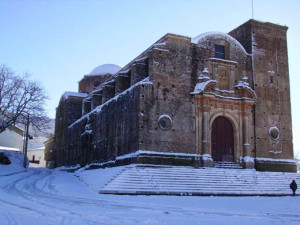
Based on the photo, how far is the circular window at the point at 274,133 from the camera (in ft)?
90.9

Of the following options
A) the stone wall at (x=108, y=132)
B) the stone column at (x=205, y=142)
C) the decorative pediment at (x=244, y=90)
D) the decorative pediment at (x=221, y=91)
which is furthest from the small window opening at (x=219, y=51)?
the stone wall at (x=108, y=132)

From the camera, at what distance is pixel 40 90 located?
3756cm

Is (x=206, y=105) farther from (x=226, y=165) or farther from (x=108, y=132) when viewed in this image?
(x=108, y=132)

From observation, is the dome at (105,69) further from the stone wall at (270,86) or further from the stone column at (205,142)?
the stone column at (205,142)

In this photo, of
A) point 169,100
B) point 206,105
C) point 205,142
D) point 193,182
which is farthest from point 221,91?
point 193,182

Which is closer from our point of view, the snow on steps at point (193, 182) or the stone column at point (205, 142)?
the snow on steps at point (193, 182)

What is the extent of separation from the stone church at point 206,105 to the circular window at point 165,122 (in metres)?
0.06

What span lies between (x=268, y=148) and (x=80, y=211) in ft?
64.4

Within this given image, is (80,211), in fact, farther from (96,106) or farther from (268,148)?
(96,106)

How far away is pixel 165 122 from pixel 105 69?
2401cm

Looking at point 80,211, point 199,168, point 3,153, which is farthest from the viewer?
point 3,153

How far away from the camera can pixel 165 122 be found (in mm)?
24453

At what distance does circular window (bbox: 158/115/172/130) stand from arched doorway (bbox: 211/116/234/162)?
369cm

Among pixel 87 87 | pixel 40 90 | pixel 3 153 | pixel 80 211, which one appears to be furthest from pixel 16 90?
pixel 80 211
